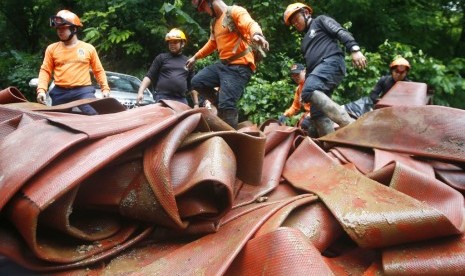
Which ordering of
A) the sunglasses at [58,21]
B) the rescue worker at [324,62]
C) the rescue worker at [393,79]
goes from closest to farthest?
the rescue worker at [324,62], the sunglasses at [58,21], the rescue worker at [393,79]

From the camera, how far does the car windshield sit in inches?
398

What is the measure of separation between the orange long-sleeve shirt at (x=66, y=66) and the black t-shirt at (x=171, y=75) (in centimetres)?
129

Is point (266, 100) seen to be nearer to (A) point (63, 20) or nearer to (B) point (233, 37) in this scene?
(B) point (233, 37)

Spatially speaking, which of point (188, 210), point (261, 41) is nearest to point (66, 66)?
point (261, 41)

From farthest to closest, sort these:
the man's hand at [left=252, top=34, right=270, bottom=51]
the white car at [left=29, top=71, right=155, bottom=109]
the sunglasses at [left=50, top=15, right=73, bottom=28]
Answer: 1. the white car at [left=29, top=71, right=155, bottom=109]
2. the sunglasses at [left=50, top=15, right=73, bottom=28]
3. the man's hand at [left=252, top=34, right=270, bottom=51]

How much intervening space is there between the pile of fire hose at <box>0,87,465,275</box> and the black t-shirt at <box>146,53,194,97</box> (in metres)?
4.35

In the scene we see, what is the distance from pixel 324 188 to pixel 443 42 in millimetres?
11280

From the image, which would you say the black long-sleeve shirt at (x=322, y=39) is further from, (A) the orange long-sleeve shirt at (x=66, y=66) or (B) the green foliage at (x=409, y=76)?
(B) the green foliage at (x=409, y=76)

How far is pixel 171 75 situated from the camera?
598 cm

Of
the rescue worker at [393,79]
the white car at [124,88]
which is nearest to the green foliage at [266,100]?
the rescue worker at [393,79]

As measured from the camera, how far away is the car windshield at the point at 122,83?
1011 cm

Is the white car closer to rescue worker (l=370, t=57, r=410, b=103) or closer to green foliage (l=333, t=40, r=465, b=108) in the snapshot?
green foliage (l=333, t=40, r=465, b=108)

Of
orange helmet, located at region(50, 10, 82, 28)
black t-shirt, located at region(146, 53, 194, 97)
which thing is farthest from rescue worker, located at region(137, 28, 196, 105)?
orange helmet, located at region(50, 10, 82, 28)

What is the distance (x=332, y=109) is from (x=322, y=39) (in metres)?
1.01
